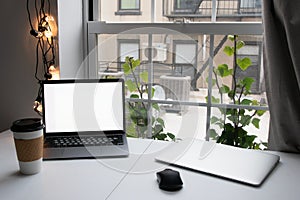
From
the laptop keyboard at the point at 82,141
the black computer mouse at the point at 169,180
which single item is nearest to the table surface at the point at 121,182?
the black computer mouse at the point at 169,180

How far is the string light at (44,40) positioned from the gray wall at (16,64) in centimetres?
4

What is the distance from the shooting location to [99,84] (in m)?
1.27

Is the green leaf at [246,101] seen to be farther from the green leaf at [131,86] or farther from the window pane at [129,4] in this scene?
the window pane at [129,4]

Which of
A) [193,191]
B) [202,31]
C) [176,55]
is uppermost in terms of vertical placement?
[202,31]

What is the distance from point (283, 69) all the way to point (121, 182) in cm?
68

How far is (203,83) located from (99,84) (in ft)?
1.50

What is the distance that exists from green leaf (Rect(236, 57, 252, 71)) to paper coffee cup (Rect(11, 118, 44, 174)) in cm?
88

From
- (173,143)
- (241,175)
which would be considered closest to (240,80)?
(173,143)

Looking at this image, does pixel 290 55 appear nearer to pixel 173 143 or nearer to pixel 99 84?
pixel 173 143

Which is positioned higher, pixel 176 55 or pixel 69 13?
pixel 69 13

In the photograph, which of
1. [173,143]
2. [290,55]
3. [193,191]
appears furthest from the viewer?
[173,143]

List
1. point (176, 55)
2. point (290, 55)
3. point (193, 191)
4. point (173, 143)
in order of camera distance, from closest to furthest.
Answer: point (193, 191)
point (290, 55)
point (173, 143)
point (176, 55)

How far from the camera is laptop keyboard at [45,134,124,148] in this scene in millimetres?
1178

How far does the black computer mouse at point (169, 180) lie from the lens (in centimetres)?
89
